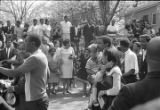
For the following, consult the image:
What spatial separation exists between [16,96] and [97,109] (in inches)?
52.2

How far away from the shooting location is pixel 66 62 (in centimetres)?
1091

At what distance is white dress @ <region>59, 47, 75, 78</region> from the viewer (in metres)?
10.8

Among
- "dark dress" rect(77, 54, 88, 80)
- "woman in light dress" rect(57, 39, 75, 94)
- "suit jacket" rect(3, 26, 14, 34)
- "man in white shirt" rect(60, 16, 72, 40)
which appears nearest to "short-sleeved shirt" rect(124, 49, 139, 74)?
"dark dress" rect(77, 54, 88, 80)

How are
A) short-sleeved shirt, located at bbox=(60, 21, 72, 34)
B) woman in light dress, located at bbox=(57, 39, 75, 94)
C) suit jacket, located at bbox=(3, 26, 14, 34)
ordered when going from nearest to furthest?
1. woman in light dress, located at bbox=(57, 39, 75, 94)
2. short-sleeved shirt, located at bbox=(60, 21, 72, 34)
3. suit jacket, located at bbox=(3, 26, 14, 34)

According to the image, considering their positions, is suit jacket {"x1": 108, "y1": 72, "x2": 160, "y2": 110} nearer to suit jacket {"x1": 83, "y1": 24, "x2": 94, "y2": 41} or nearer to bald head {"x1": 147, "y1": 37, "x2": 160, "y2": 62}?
bald head {"x1": 147, "y1": 37, "x2": 160, "y2": 62}

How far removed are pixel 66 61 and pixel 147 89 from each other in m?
8.47

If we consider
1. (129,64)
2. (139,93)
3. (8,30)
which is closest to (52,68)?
(129,64)

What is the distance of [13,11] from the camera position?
42.0 metres

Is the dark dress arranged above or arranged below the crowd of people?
below

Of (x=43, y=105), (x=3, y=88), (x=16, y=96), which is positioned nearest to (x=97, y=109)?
(x=43, y=105)

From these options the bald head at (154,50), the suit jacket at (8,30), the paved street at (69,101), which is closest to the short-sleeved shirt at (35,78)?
the bald head at (154,50)

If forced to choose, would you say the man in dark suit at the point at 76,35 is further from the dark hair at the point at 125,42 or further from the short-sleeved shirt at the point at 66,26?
the dark hair at the point at 125,42

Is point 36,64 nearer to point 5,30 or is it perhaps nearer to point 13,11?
point 5,30

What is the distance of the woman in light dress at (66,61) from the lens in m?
10.8
